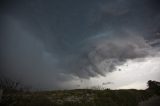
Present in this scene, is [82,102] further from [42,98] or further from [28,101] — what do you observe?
[28,101]

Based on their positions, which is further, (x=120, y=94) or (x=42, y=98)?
(x=120, y=94)

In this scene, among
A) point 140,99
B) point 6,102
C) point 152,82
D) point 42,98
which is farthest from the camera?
point 152,82

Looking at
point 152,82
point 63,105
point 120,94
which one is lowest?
point 63,105

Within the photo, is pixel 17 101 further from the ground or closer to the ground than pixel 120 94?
closer to the ground

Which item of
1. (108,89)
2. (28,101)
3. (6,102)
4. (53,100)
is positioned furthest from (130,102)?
(6,102)
